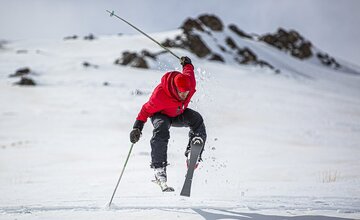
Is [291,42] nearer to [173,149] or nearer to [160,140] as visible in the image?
[173,149]

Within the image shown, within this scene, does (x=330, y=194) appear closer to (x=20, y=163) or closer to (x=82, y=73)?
(x=20, y=163)

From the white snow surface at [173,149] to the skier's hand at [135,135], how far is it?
67 cm

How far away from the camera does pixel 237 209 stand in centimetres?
340

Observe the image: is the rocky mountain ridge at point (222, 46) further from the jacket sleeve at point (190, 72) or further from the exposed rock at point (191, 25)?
the jacket sleeve at point (190, 72)

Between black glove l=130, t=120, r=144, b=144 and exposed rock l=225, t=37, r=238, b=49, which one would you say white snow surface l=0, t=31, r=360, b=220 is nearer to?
black glove l=130, t=120, r=144, b=144

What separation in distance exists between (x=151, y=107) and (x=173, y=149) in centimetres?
741

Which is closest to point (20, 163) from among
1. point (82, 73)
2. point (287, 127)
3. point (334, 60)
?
point (287, 127)

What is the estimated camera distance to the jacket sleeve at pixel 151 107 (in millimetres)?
4336

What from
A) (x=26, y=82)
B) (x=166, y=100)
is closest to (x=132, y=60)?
(x=26, y=82)

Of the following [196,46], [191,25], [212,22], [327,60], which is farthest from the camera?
[327,60]

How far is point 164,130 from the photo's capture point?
14.3 ft

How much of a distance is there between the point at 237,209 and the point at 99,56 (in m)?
45.7

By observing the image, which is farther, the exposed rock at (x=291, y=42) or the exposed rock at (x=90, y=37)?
the exposed rock at (x=291, y=42)

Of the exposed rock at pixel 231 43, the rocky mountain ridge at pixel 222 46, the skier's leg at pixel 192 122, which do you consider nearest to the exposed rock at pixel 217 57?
the rocky mountain ridge at pixel 222 46
